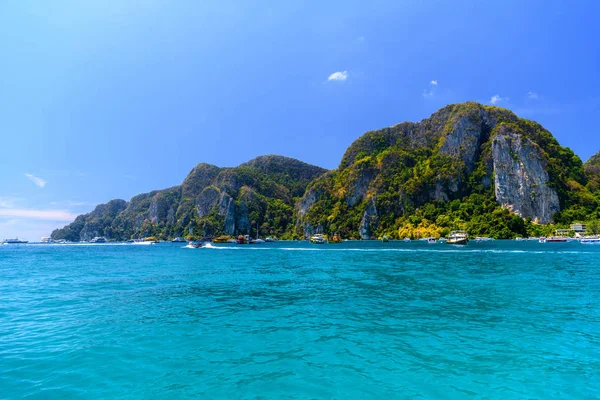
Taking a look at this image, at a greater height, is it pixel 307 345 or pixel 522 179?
pixel 522 179

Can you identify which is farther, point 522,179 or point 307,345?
point 522,179

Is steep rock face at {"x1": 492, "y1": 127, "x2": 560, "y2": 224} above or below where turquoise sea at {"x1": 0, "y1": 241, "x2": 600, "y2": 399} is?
above

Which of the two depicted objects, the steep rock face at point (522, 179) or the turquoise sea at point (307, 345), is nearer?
the turquoise sea at point (307, 345)

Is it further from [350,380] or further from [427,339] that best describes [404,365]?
[427,339]

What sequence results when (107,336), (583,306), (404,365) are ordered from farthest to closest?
1. (583,306)
2. (107,336)
3. (404,365)

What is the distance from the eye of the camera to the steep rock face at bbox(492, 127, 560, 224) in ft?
553

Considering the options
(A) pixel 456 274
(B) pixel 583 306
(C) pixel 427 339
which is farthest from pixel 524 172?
(C) pixel 427 339

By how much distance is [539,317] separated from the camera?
15.7 metres

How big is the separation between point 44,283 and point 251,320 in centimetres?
2692

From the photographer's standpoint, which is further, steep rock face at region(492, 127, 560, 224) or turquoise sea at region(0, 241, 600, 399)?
steep rock face at region(492, 127, 560, 224)

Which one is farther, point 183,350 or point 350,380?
point 183,350

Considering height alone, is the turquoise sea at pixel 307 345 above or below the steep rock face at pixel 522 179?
below

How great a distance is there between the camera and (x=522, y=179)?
178m

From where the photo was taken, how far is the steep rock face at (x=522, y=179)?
553 ft
